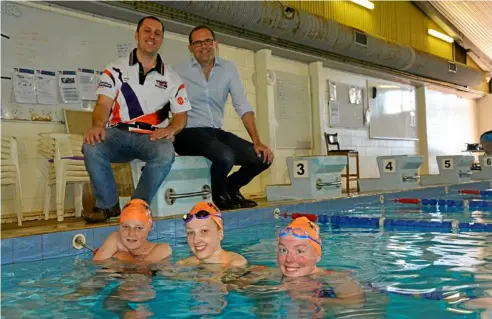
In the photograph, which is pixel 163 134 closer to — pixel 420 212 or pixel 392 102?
pixel 420 212

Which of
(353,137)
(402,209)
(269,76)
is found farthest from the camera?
(353,137)

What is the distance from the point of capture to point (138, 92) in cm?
430

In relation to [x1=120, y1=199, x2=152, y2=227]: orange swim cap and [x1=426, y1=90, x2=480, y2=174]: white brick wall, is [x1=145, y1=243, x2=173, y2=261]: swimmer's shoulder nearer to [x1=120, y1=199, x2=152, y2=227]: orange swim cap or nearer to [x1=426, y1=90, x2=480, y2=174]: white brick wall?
[x1=120, y1=199, x2=152, y2=227]: orange swim cap

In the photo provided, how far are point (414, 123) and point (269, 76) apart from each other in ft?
21.4

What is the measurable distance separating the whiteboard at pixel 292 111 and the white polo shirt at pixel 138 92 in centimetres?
511

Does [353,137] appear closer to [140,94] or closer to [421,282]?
[140,94]

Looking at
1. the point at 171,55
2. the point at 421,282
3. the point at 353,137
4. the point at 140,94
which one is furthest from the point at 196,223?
the point at 353,137

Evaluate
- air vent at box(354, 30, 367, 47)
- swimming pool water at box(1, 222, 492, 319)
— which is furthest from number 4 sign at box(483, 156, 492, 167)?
swimming pool water at box(1, 222, 492, 319)

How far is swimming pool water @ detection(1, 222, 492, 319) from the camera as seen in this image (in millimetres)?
2102

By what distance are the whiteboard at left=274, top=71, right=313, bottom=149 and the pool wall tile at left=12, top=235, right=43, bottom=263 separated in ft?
20.4

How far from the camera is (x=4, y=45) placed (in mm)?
5676

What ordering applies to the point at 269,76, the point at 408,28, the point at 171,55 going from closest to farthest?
1. the point at 171,55
2. the point at 269,76
3. the point at 408,28

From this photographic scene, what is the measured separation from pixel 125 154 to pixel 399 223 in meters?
2.46

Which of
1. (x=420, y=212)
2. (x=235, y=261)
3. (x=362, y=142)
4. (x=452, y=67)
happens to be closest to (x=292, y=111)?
(x=362, y=142)
